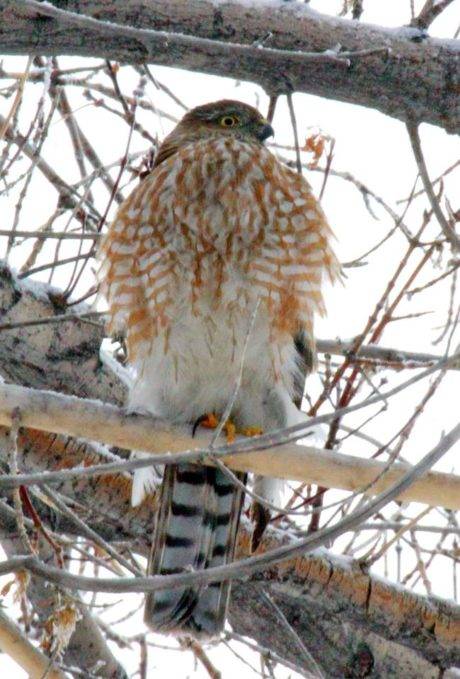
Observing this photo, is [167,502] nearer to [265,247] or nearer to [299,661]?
[299,661]

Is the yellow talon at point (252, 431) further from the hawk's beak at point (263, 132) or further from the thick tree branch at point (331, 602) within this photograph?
the hawk's beak at point (263, 132)

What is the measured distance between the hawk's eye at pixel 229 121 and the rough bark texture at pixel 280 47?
1.30 meters

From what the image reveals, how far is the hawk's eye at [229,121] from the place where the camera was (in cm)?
494

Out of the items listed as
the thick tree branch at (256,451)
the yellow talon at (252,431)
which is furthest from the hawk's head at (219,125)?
the thick tree branch at (256,451)

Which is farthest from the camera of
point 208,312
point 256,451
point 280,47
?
point 208,312

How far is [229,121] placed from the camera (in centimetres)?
495

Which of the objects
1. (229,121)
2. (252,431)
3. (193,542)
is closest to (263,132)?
(229,121)

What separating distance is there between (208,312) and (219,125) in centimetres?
124

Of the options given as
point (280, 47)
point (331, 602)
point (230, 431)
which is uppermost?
point (280, 47)

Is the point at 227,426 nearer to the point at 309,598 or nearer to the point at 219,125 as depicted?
the point at 309,598

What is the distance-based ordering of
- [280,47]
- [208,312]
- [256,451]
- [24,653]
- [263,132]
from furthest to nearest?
[263,132] < [208,312] < [280,47] < [24,653] < [256,451]

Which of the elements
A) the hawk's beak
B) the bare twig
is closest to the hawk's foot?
the bare twig

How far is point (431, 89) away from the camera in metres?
3.64

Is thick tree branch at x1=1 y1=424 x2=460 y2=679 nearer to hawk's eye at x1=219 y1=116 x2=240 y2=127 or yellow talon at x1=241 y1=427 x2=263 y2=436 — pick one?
yellow talon at x1=241 y1=427 x2=263 y2=436
